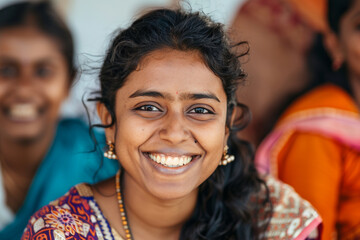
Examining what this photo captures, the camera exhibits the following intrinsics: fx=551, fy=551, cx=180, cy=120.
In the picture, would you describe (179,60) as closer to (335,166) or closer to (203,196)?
(203,196)

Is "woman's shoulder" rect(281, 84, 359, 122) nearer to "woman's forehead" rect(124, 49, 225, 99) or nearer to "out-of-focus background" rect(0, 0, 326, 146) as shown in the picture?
"out-of-focus background" rect(0, 0, 326, 146)

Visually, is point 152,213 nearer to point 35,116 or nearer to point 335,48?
point 35,116

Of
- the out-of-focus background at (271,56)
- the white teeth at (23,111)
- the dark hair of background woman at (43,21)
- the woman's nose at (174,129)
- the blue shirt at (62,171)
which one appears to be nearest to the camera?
the woman's nose at (174,129)

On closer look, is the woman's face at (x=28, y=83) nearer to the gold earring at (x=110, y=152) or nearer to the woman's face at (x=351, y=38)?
the gold earring at (x=110, y=152)

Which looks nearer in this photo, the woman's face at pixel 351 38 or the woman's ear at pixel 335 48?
the woman's face at pixel 351 38

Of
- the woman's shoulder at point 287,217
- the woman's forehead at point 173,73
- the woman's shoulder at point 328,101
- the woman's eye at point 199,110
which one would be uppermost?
the woman's forehead at point 173,73

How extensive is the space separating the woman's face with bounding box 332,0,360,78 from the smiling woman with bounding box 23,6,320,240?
1012 millimetres

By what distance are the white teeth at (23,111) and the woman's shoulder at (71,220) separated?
0.97m

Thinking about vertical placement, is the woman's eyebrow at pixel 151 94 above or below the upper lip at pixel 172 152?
above

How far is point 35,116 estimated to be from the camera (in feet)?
9.46

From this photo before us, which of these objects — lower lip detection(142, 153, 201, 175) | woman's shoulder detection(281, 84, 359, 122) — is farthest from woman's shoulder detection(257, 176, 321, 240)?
woman's shoulder detection(281, 84, 359, 122)

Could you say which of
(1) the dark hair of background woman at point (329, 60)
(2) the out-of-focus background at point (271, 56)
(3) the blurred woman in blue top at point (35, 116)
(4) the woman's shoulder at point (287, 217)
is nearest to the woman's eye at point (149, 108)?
(4) the woman's shoulder at point (287, 217)

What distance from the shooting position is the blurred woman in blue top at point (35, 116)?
107 inches

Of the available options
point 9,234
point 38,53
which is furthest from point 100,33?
point 9,234
